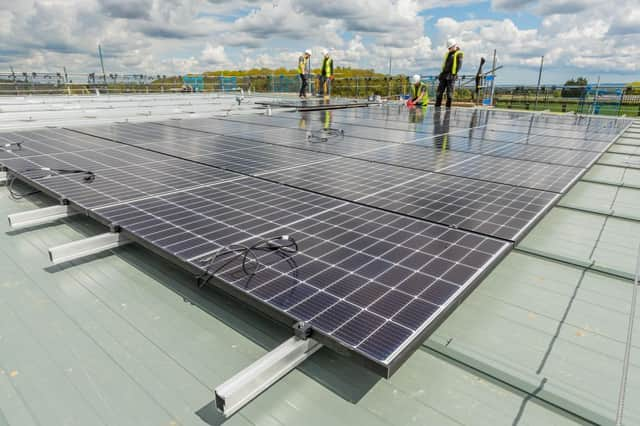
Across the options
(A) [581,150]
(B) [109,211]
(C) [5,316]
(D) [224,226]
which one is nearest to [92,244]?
(B) [109,211]

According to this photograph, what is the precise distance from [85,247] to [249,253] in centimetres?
136

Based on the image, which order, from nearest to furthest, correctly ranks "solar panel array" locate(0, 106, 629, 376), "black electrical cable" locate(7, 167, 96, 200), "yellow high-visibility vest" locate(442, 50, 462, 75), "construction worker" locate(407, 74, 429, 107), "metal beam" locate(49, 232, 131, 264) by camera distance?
"solar panel array" locate(0, 106, 629, 376)
"metal beam" locate(49, 232, 131, 264)
"black electrical cable" locate(7, 167, 96, 200)
"yellow high-visibility vest" locate(442, 50, 462, 75)
"construction worker" locate(407, 74, 429, 107)

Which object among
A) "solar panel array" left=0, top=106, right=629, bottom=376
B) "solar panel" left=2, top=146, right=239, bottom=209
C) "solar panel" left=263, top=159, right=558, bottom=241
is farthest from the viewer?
"solar panel" left=2, top=146, right=239, bottom=209

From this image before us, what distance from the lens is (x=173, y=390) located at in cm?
182

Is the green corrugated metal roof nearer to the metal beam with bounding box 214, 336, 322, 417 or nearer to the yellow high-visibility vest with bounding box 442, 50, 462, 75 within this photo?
the metal beam with bounding box 214, 336, 322, 417

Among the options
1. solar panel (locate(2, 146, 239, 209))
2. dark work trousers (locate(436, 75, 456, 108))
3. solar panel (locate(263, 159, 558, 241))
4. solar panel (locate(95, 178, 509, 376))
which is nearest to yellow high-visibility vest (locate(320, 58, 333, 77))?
dark work trousers (locate(436, 75, 456, 108))

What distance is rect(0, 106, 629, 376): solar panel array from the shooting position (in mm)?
2090

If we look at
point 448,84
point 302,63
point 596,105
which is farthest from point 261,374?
point 596,105

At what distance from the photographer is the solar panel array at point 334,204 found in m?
2.09

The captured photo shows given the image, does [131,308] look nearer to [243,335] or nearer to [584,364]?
[243,335]

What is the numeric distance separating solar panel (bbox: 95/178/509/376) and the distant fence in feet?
53.4

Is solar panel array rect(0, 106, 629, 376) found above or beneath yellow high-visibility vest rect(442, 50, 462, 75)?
beneath

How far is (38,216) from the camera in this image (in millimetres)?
3568

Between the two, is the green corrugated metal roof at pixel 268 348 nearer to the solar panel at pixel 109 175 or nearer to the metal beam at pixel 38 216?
the metal beam at pixel 38 216
